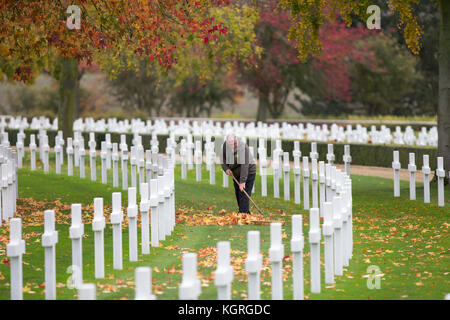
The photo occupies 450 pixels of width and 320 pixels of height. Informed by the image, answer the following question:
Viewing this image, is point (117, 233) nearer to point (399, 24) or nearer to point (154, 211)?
point (154, 211)

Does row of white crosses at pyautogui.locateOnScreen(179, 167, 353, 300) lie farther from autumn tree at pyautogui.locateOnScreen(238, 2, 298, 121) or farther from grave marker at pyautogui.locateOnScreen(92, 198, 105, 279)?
autumn tree at pyautogui.locateOnScreen(238, 2, 298, 121)

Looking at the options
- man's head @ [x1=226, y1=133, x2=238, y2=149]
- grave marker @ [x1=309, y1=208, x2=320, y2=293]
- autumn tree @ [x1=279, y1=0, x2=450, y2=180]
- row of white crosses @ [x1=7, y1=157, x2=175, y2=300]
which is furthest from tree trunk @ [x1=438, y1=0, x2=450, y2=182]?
grave marker @ [x1=309, y1=208, x2=320, y2=293]

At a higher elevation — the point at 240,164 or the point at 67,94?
the point at 67,94

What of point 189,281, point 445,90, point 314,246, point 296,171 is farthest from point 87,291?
point 445,90

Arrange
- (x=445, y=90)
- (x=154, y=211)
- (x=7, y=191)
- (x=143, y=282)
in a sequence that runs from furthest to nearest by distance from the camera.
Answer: (x=445, y=90)
(x=7, y=191)
(x=154, y=211)
(x=143, y=282)

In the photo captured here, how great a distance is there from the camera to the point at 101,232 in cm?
965

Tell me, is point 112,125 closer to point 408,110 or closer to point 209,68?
point 209,68

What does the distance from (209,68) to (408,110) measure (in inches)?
1243

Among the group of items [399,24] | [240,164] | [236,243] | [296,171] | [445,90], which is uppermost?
[399,24]

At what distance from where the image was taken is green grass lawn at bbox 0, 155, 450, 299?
913 cm

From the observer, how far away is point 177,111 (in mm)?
63250

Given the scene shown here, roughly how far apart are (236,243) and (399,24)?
9008 mm

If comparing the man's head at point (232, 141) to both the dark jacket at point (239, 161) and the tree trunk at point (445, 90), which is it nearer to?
the dark jacket at point (239, 161)
